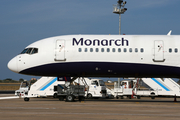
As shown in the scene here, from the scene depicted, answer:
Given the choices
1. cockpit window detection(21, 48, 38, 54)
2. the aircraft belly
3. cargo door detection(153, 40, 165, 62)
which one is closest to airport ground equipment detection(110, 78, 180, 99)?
the aircraft belly

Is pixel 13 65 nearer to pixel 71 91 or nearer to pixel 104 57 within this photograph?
pixel 71 91

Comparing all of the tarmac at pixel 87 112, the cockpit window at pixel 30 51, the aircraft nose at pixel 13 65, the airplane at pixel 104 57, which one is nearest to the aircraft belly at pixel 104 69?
the airplane at pixel 104 57

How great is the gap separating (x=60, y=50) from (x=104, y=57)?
4419mm

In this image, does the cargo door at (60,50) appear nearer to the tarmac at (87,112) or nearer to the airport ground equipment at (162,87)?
the tarmac at (87,112)

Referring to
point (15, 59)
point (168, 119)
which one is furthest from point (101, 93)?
point (168, 119)

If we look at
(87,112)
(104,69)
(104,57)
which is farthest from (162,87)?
(87,112)

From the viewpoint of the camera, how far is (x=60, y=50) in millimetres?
28000

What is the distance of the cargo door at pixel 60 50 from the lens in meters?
27.8

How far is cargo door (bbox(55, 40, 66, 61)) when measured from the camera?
1094 inches

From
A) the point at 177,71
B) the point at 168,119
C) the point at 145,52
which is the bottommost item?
the point at 168,119

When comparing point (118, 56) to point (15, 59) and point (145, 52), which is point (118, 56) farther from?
point (15, 59)

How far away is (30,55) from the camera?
2852 cm

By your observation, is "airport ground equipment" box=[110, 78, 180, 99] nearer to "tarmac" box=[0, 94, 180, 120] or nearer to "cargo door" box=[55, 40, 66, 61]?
"cargo door" box=[55, 40, 66, 61]

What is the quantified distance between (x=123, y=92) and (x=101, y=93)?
3.29m
